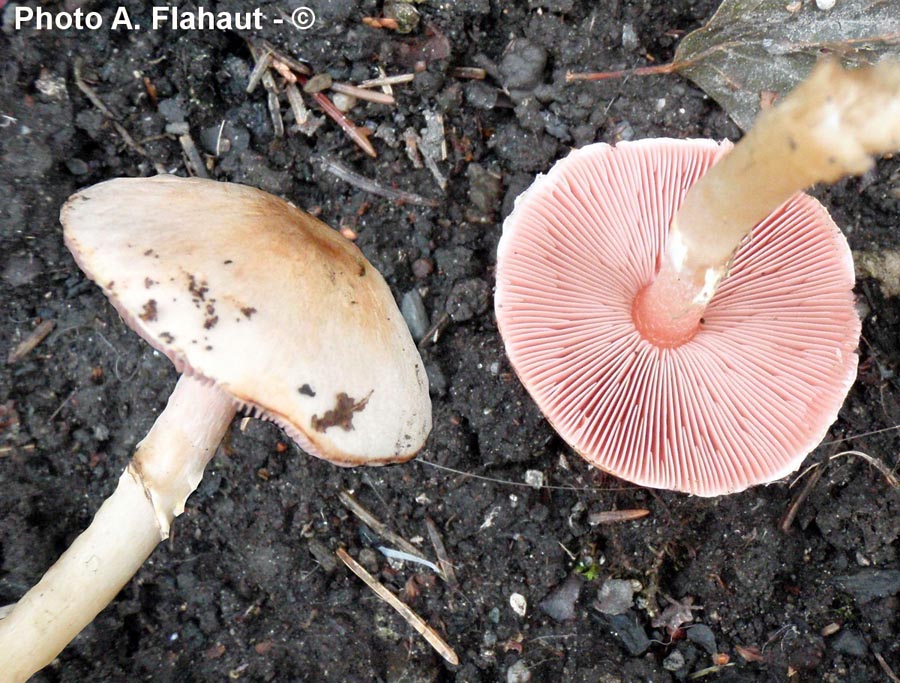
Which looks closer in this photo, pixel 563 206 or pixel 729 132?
pixel 563 206

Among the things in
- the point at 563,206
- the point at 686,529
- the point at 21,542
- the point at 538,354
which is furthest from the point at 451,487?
the point at 21,542

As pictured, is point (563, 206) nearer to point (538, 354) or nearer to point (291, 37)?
point (538, 354)

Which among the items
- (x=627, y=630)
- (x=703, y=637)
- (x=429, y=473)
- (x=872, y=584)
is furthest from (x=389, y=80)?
(x=872, y=584)

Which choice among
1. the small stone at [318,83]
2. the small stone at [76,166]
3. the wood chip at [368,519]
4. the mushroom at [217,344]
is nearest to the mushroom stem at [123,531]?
the mushroom at [217,344]

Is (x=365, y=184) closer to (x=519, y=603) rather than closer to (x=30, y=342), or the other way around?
(x=30, y=342)

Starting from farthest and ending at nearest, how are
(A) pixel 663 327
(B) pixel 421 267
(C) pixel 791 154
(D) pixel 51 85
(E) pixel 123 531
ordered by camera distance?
(B) pixel 421 267 < (D) pixel 51 85 < (A) pixel 663 327 < (E) pixel 123 531 < (C) pixel 791 154

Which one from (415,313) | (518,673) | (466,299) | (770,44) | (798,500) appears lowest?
(518,673)
